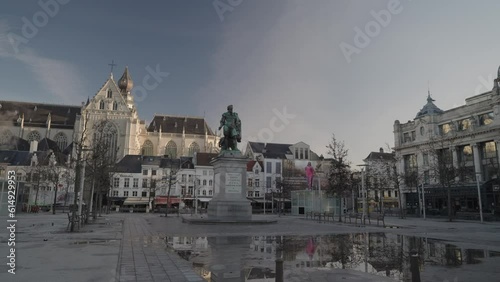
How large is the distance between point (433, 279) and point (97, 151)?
30.5m

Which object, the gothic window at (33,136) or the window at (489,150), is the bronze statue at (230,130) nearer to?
the window at (489,150)

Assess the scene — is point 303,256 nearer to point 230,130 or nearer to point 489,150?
point 230,130

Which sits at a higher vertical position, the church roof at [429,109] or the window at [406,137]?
the church roof at [429,109]

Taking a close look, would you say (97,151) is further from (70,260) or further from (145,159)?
(145,159)

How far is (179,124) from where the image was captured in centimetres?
11825

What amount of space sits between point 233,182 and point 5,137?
101 meters

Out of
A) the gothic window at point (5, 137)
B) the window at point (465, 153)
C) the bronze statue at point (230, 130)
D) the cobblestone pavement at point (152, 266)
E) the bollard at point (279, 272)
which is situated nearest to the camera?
the bollard at point (279, 272)

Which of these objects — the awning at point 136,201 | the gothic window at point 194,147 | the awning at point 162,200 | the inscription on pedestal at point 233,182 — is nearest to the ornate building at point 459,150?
the inscription on pedestal at point 233,182

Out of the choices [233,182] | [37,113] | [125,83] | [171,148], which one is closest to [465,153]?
[233,182]

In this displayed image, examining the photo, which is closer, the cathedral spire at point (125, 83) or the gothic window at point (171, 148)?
the gothic window at point (171, 148)

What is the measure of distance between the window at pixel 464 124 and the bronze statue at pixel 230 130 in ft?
160

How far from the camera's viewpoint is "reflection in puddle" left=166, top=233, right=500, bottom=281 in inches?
339

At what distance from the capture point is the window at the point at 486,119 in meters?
53.8

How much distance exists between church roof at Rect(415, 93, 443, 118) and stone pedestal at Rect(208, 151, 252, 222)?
54167 mm
